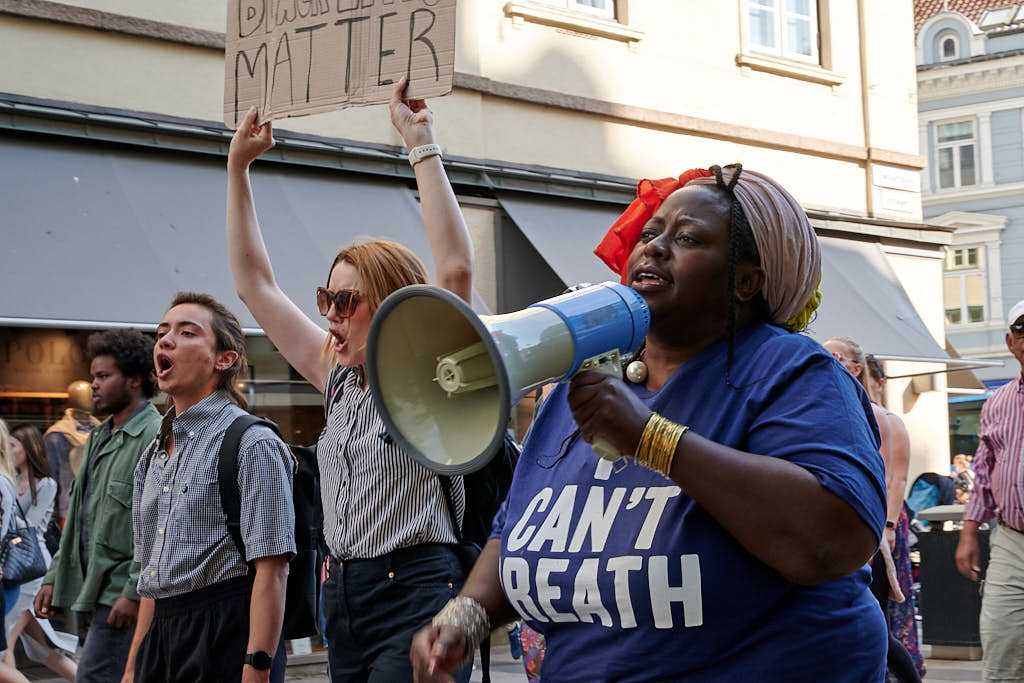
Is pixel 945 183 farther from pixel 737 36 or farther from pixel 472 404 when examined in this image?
pixel 472 404

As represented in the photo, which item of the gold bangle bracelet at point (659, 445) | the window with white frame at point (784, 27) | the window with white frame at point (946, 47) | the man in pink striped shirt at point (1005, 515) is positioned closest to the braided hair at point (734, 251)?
the gold bangle bracelet at point (659, 445)

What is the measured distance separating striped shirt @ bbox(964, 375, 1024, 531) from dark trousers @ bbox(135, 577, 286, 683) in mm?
3655

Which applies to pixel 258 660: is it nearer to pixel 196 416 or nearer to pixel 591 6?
pixel 196 416

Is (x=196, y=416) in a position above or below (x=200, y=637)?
above

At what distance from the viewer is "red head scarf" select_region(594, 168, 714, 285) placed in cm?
260

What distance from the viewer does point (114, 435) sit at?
590cm

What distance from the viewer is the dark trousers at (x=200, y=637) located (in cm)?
436

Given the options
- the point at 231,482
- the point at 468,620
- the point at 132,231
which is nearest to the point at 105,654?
the point at 231,482

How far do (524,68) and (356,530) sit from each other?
33.0 feet

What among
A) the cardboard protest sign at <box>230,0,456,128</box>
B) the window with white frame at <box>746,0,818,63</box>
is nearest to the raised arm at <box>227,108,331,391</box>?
the cardboard protest sign at <box>230,0,456,128</box>

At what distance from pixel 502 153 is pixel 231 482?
30.2 feet

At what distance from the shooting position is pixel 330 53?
→ 15.5 ft

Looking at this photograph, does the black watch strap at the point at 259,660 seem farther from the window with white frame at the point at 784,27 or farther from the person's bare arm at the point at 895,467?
the window with white frame at the point at 784,27

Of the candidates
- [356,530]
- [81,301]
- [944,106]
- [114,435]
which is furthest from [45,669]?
[944,106]
